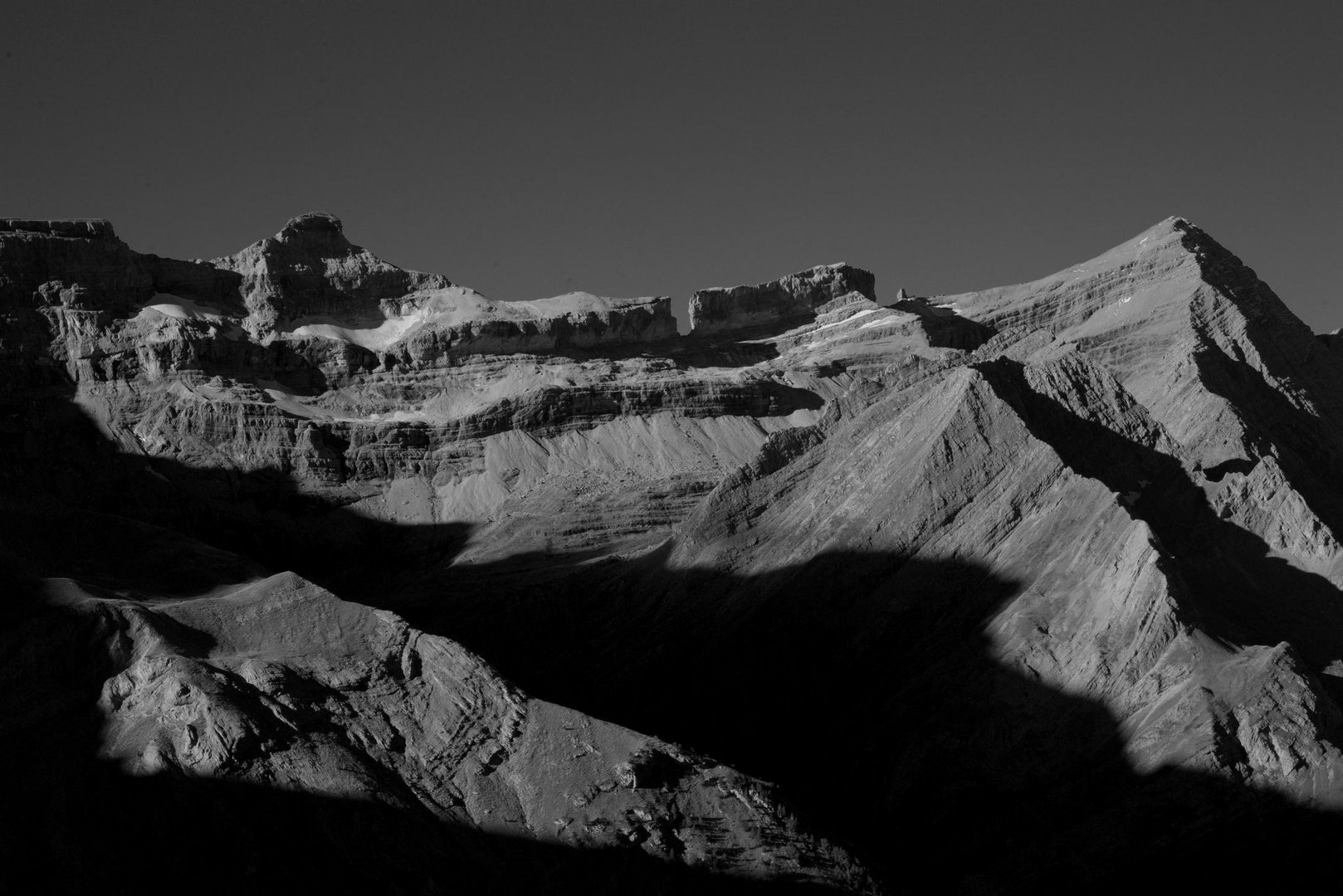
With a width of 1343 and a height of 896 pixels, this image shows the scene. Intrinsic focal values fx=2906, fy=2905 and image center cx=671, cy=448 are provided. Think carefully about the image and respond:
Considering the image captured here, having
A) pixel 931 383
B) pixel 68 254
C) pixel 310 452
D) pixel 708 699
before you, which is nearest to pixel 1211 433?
pixel 931 383

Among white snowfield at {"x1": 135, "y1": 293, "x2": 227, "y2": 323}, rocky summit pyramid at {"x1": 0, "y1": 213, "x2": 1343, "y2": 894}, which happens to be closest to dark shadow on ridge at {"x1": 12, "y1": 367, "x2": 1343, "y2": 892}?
rocky summit pyramid at {"x1": 0, "y1": 213, "x2": 1343, "y2": 894}

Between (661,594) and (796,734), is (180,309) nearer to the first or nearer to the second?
(661,594)

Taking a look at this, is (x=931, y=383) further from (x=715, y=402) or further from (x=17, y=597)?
(x=17, y=597)

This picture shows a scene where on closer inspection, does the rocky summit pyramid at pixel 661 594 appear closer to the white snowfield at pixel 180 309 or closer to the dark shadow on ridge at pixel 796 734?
the dark shadow on ridge at pixel 796 734

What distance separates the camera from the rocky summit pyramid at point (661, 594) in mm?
93750

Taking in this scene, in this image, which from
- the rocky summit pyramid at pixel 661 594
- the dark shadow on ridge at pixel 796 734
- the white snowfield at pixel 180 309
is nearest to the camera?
the dark shadow on ridge at pixel 796 734

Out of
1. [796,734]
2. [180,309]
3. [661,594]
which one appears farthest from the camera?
[180,309]

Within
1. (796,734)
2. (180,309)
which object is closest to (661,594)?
(796,734)

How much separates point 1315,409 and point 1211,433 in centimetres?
1919

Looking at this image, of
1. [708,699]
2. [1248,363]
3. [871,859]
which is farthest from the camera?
[1248,363]

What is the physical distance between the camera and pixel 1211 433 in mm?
140625

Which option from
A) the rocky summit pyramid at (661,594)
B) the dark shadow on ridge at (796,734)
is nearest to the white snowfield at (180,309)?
the rocky summit pyramid at (661,594)

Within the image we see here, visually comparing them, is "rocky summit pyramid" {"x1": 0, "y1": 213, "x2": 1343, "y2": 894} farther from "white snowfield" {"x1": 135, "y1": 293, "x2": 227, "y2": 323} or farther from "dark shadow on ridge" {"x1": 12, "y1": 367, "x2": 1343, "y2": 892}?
"white snowfield" {"x1": 135, "y1": 293, "x2": 227, "y2": 323}

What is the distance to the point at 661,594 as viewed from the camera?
134125 millimetres
